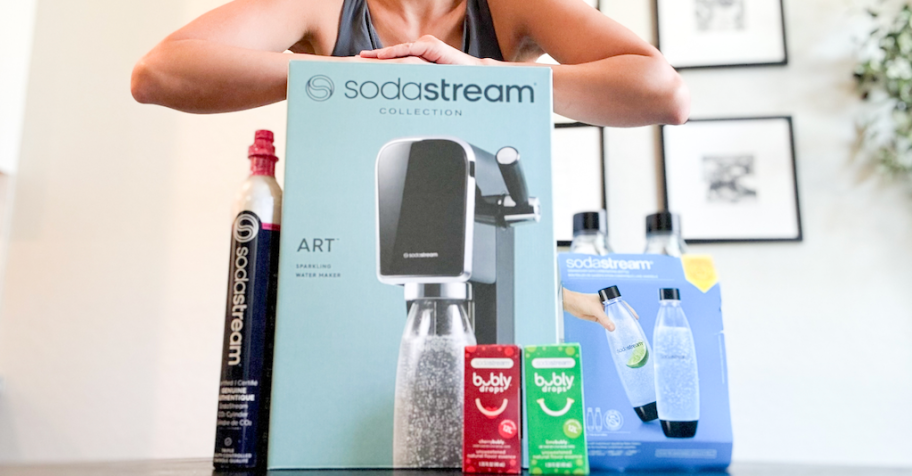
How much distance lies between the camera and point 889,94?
1.91 meters

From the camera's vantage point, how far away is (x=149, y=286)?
6.42 feet

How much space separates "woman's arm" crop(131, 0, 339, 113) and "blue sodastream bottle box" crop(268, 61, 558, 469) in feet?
1.04

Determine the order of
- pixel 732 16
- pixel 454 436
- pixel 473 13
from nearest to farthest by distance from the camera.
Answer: pixel 454 436, pixel 473 13, pixel 732 16

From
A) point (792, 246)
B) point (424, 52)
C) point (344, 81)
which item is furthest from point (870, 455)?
point (344, 81)

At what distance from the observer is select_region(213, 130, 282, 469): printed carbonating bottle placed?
431 mm

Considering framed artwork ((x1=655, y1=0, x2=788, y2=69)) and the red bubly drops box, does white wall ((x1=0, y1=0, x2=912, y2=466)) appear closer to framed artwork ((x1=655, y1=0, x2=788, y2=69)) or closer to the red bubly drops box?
framed artwork ((x1=655, y1=0, x2=788, y2=69))

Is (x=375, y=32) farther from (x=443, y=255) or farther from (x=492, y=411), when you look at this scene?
(x=492, y=411)

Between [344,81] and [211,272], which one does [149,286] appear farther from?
[344,81]

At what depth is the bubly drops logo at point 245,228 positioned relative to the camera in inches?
17.8

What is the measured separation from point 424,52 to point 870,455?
1776 mm

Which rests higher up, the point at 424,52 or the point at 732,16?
the point at 732,16

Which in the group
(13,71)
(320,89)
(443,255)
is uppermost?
(13,71)

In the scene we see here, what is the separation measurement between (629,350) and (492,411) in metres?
0.13

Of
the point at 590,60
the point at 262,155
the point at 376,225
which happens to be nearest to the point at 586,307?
the point at 376,225
